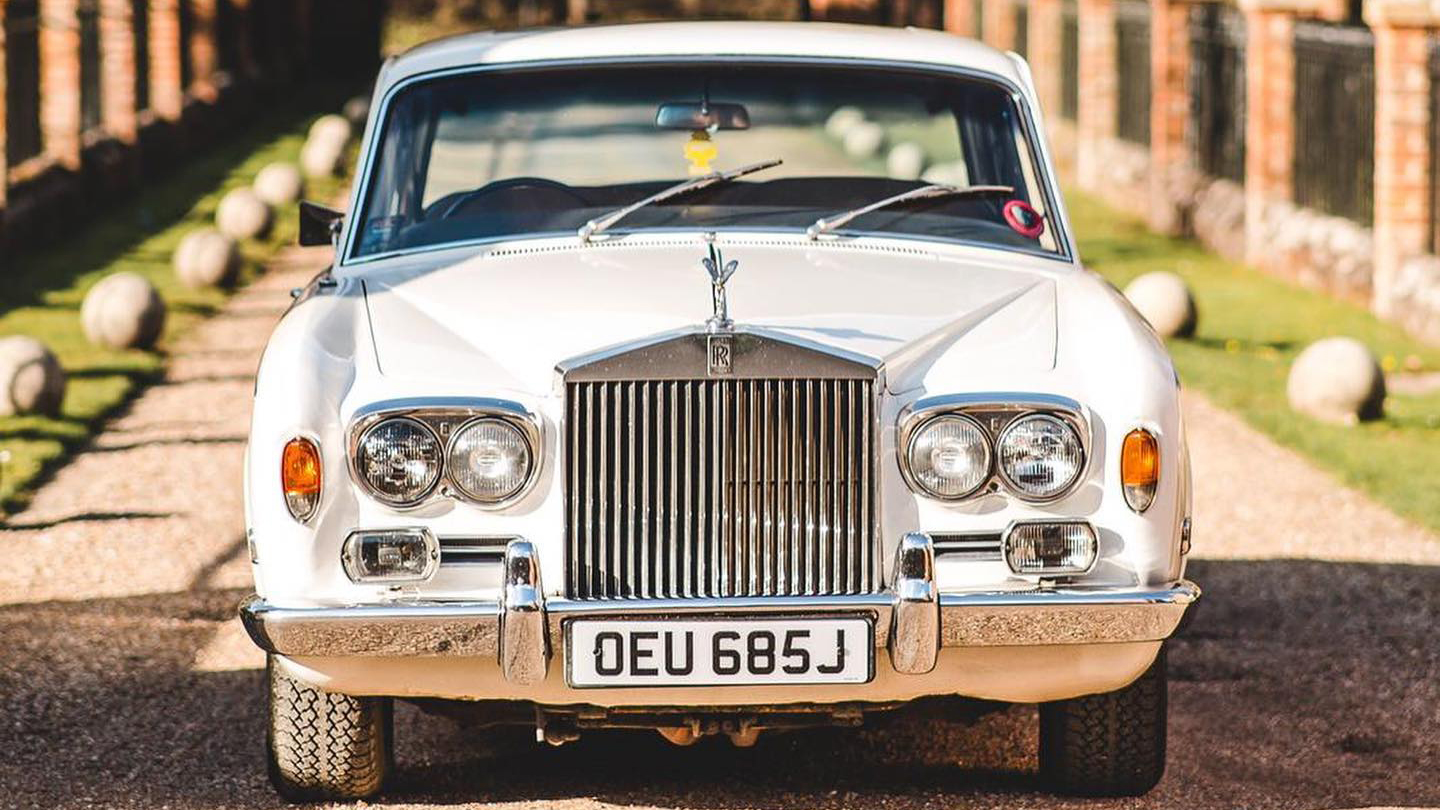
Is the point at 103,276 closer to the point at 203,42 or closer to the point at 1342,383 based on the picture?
the point at 1342,383

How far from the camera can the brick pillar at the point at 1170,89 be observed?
2134cm

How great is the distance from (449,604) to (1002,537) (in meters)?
1.17

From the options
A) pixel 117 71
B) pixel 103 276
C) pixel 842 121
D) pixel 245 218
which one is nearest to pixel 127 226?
pixel 245 218

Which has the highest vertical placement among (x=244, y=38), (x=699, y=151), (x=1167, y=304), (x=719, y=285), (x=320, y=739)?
(x=244, y=38)

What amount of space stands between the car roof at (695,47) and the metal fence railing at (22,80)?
11770 mm

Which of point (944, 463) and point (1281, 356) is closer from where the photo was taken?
point (944, 463)

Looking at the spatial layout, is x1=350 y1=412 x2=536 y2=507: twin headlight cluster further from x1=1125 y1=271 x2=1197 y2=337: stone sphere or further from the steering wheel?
x1=1125 y1=271 x2=1197 y2=337: stone sphere

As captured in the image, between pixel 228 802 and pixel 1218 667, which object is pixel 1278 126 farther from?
pixel 228 802

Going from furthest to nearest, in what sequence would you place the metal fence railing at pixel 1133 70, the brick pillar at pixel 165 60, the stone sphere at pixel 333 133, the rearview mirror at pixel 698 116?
the brick pillar at pixel 165 60 < the stone sphere at pixel 333 133 < the metal fence railing at pixel 1133 70 < the rearview mirror at pixel 698 116

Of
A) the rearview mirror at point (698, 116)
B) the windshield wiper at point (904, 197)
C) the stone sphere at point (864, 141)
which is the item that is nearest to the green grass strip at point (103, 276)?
the rearview mirror at point (698, 116)

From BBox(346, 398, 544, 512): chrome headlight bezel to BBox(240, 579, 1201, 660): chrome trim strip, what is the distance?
229 millimetres

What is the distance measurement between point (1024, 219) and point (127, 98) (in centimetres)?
1813

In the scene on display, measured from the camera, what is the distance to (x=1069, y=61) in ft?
90.2

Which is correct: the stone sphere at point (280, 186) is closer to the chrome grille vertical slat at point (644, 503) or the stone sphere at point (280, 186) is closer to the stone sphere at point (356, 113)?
the stone sphere at point (356, 113)
